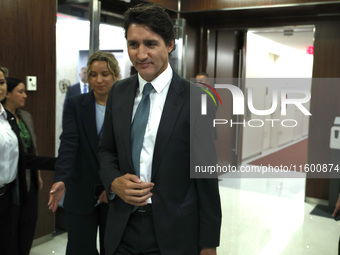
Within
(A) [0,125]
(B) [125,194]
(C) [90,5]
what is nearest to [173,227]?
(B) [125,194]

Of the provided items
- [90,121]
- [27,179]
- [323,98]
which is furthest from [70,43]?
[323,98]

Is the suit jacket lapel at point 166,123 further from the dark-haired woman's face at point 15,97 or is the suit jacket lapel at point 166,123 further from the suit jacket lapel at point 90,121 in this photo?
the dark-haired woman's face at point 15,97

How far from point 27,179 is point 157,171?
5.43ft

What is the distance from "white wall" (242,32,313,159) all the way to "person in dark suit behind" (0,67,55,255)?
556 centimetres

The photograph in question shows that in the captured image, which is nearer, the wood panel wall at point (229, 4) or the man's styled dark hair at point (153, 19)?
the man's styled dark hair at point (153, 19)

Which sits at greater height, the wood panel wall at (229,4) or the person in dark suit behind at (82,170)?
the wood panel wall at (229,4)

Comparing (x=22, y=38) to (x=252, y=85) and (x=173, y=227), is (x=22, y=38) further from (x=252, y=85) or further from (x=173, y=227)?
(x=252, y=85)

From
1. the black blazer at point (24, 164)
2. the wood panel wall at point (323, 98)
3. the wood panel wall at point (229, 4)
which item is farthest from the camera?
the wood panel wall at point (323, 98)

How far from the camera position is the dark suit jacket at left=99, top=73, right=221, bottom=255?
1.44 m

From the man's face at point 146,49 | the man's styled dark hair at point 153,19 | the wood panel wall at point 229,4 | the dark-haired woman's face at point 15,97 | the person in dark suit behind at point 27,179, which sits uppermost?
the wood panel wall at point 229,4

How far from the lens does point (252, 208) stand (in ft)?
16.6

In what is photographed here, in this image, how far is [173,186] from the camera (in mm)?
1451

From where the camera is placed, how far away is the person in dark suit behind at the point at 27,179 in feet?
8.93

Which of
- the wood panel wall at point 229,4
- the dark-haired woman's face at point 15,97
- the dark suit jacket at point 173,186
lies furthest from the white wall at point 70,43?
the dark suit jacket at point 173,186
